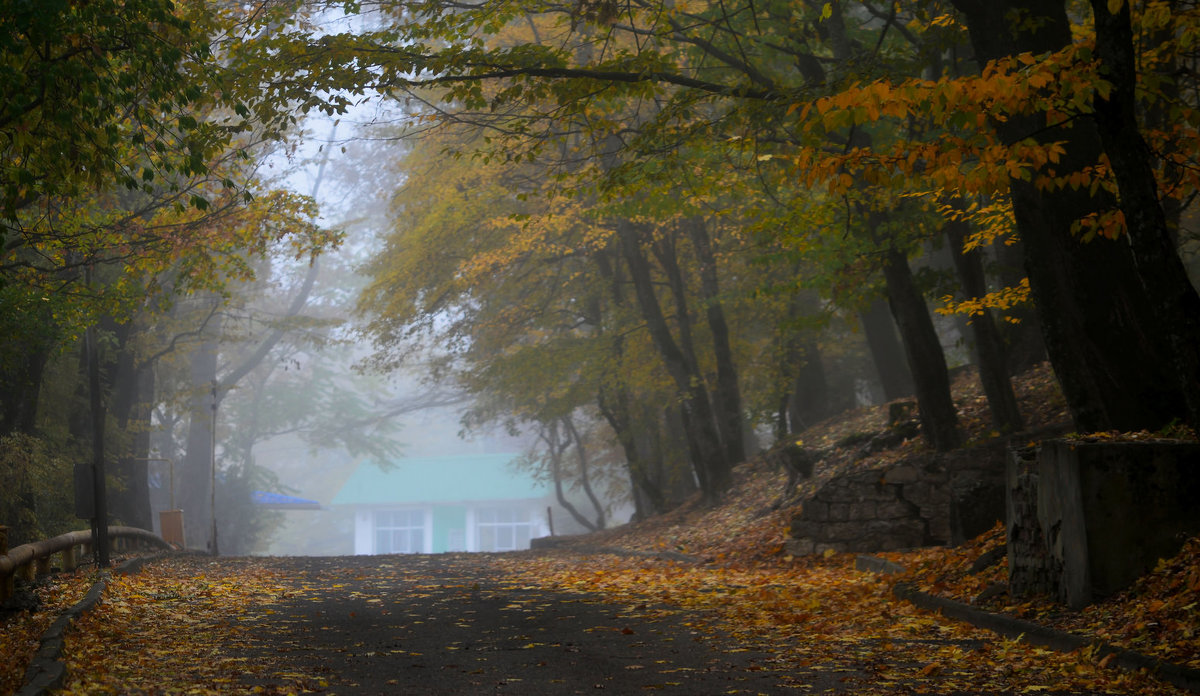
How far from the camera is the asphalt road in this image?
6328 mm

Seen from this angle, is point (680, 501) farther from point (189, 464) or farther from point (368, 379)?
point (368, 379)

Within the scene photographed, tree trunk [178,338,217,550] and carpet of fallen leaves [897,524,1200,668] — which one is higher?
tree trunk [178,338,217,550]

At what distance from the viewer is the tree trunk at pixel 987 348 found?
14.0 meters

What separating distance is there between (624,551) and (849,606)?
32.1 ft

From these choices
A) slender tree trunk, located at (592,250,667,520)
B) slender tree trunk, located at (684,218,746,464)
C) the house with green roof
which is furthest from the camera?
the house with green roof

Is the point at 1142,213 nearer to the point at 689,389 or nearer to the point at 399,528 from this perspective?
the point at 689,389

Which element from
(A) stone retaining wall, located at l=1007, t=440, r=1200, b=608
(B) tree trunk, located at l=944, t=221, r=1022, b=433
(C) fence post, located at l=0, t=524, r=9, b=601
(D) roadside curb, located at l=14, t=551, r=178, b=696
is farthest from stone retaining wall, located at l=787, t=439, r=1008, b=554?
(C) fence post, located at l=0, t=524, r=9, b=601

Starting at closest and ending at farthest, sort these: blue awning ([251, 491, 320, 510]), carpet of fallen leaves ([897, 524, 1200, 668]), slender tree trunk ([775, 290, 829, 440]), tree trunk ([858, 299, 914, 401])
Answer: carpet of fallen leaves ([897, 524, 1200, 668]), tree trunk ([858, 299, 914, 401]), slender tree trunk ([775, 290, 829, 440]), blue awning ([251, 491, 320, 510])

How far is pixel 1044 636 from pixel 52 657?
264 inches

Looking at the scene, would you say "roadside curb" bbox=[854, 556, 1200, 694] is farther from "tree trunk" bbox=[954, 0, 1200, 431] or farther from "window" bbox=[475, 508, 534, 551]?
"window" bbox=[475, 508, 534, 551]

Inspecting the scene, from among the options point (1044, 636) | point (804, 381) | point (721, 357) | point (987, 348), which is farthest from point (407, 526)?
point (1044, 636)

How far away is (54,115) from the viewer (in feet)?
29.1

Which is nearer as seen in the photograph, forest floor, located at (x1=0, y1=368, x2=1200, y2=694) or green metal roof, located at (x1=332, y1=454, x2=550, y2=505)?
forest floor, located at (x1=0, y1=368, x2=1200, y2=694)

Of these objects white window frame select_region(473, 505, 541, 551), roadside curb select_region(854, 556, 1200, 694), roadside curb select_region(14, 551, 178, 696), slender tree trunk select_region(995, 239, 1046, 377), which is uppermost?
slender tree trunk select_region(995, 239, 1046, 377)
